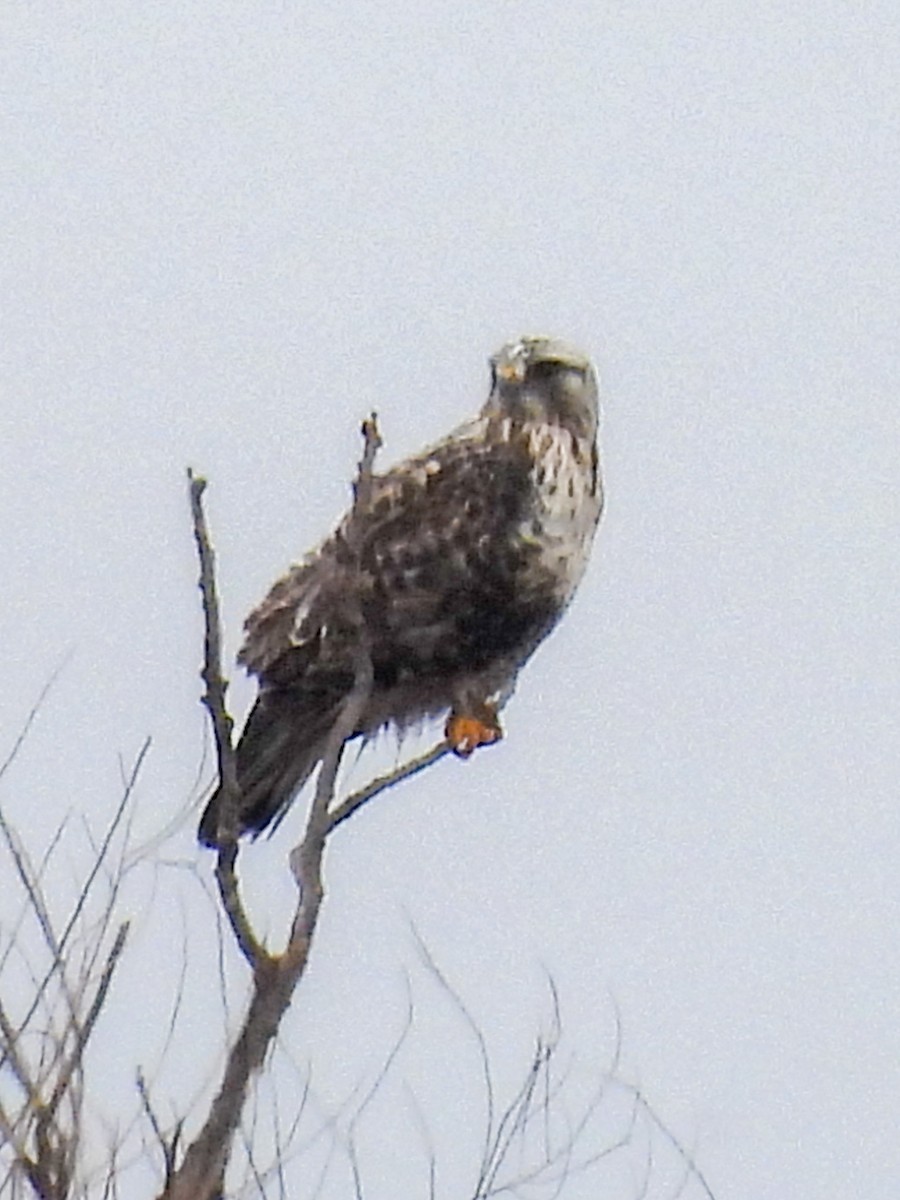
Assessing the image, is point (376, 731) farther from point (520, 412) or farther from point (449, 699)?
point (520, 412)

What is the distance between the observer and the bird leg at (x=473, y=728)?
19.6ft

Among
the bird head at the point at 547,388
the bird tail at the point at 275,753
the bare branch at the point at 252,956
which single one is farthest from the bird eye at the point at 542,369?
the bare branch at the point at 252,956

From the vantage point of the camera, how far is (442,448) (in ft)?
21.0

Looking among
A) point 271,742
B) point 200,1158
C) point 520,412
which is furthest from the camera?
point 520,412

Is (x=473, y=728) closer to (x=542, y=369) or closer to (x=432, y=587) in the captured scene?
(x=432, y=587)

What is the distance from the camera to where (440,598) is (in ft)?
20.2

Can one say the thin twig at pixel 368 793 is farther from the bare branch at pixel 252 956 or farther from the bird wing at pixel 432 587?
the bird wing at pixel 432 587

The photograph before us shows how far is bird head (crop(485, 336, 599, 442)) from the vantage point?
6395mm

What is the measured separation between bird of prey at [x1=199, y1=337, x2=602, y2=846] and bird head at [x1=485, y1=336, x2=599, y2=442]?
0.25ft

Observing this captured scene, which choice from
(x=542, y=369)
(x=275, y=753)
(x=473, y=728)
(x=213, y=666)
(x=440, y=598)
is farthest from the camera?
(x=542, y=369)

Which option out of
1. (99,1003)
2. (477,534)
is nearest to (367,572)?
(477,534)

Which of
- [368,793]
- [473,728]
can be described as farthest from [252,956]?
[473,728]

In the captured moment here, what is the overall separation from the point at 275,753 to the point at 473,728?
16.4 inches

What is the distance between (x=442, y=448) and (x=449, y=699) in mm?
574
